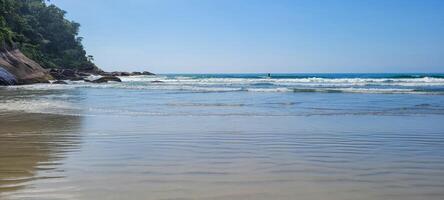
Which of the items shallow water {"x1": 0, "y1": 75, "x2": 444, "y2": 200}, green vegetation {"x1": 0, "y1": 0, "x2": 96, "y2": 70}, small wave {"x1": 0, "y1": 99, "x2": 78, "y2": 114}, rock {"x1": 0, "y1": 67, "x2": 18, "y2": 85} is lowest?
shallow water {"x1": 0, "y1": 75, "x2": 444, "y2": 200}

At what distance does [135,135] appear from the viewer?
740 cm

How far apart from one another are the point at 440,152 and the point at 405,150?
17.5 inches

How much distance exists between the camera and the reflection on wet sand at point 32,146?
4383 millimetres

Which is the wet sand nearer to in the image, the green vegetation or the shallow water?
the shallow water

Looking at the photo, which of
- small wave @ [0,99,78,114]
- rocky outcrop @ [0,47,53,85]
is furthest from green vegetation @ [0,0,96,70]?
small wave @ [0,99,78,114]

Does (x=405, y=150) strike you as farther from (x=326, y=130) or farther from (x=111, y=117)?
(x=111, y=117)

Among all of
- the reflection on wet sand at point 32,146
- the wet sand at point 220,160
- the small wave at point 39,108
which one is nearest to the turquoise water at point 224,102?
the small wave at point 39,108

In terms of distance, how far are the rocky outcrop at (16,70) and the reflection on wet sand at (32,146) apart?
21.5m

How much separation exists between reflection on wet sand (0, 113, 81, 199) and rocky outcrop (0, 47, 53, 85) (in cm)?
2147

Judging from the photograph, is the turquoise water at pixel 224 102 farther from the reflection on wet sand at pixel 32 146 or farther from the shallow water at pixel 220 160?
the shallow water at pixel 220 160

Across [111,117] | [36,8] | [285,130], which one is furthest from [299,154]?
[36,8]

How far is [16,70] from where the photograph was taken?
32.3 metres

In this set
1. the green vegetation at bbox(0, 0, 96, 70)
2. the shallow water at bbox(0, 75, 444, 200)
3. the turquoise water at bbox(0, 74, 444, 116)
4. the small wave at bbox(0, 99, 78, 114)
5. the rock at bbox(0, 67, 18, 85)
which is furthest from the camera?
the green vegetation at bbox(0, 0, 96, 70)

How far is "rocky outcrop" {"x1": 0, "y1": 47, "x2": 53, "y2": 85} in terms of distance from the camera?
2981 cm
